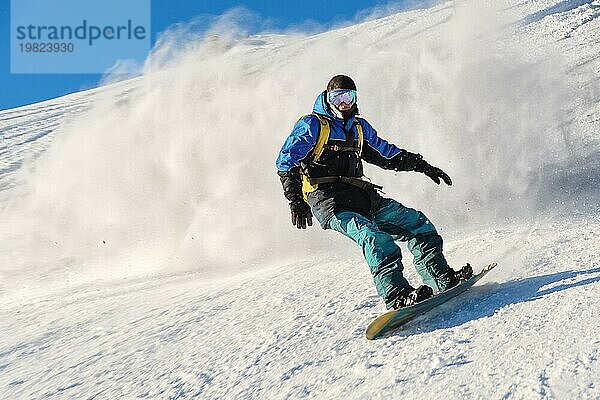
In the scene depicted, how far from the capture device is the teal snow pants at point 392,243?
10.9 feet

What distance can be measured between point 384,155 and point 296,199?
1.02 meters

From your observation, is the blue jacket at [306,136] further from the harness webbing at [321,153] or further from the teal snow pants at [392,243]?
the teal snow pants at [392,243]

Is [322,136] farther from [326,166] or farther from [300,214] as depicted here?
[300,214]

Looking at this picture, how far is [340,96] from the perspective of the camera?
376 centimetres

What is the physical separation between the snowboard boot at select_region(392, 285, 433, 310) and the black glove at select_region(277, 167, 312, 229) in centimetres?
69

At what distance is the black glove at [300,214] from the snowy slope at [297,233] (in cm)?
60

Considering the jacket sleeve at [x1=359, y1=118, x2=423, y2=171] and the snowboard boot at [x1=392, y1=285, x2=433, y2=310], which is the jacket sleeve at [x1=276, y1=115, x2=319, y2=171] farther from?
the snowboard boot at [x1=392, y1=285, x2=433, y2=310]

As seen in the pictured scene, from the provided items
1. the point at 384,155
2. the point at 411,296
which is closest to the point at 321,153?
the point at 384,155

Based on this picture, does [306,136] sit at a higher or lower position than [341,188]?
higher

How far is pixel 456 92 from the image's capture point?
866cm

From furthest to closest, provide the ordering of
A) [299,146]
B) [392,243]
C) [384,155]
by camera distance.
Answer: [384,155] → [299,146] → [392,243]

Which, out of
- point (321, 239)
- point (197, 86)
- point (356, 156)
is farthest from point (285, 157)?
point (197, 86)

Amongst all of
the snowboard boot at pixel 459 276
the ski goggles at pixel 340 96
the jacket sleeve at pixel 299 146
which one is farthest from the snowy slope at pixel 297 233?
the ski goggles at pixel 340 96

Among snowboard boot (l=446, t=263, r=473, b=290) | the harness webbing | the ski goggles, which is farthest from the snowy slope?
the ski goggles
